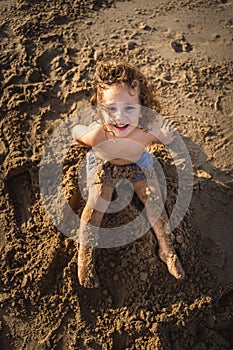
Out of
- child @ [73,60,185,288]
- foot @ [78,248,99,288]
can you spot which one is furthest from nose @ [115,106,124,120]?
foot @ [78,248,99,288]

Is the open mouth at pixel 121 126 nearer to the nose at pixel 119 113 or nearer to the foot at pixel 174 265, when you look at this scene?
the nose at pixel 119 113

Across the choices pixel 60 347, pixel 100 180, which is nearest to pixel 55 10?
pixel 100 180

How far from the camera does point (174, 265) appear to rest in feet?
7.14

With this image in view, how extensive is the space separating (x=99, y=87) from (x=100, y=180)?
1.62 feet

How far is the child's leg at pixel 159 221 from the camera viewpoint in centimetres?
219

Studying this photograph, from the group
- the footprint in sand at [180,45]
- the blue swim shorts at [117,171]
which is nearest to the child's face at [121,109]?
the blue swim shorts at [117,171]

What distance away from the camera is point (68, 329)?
7.22 feet

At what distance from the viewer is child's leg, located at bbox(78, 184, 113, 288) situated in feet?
7.17

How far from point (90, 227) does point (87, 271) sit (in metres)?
0.23

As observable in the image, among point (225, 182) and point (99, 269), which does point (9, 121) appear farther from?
point (225, 182)

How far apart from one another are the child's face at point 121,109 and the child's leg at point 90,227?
0.35m

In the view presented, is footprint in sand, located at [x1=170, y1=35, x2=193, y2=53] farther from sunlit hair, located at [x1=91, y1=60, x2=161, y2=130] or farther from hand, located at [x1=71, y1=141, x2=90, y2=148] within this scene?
hand, located at [x1=71, y1=141, x2=90, y2=148]

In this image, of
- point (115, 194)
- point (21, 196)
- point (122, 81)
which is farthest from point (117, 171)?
point (21, 196)

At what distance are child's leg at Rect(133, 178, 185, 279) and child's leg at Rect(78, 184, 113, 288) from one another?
0.18 meters
